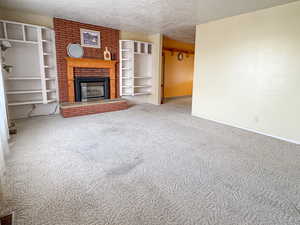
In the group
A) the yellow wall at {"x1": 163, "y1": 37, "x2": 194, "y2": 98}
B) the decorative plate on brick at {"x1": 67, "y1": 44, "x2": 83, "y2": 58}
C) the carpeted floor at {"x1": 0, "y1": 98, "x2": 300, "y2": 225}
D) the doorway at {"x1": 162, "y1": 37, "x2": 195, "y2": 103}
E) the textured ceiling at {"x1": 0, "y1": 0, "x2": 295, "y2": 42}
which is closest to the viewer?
the carpeted floor at {"x1": 0, "y1": 98, "x2": 300, "y2": 225}

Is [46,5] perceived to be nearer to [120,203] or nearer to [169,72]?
[120,203]

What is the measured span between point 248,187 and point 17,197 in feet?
7.96

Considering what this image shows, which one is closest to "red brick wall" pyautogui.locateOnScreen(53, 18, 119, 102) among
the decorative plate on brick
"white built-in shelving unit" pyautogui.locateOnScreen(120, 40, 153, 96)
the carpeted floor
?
the decorative plate on brick

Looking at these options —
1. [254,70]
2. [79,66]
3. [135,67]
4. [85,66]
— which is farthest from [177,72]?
[254,70]

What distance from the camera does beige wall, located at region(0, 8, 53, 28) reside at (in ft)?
13.8

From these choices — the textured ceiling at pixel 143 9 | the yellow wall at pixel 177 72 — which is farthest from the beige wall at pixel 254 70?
the yellow wall at pixel 177 72

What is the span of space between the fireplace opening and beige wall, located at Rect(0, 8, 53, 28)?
156 cm

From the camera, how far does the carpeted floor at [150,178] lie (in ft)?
5.21

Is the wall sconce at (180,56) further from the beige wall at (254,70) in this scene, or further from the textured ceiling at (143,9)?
the beige wall at (254,70)

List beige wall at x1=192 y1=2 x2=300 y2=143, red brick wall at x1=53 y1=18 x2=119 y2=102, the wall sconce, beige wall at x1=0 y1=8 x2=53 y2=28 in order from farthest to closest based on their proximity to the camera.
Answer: the wall sconce < red brick wall at x1=53 y1=18 x2=119 y2=102 < beige wall at x1=0 y1=8 x2=53 y2=28 < beige wall at x1=192 y1=2 x2=300 y2=143

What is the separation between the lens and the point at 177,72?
844cm

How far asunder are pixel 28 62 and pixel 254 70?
213 inches

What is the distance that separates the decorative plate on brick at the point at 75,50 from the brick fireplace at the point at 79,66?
11cm

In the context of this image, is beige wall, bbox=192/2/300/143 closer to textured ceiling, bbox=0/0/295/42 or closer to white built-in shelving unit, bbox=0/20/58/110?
textured ceiling, bbox=0/0/295/42
